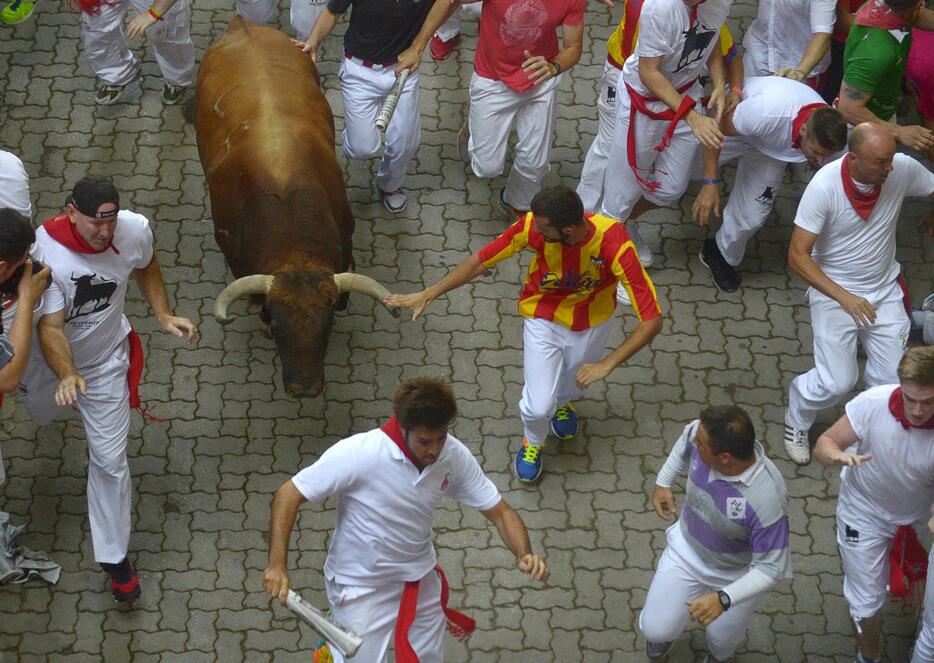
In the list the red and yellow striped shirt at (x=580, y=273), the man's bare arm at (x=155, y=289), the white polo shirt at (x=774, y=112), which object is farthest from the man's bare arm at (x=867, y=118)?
the man's bare arm at (x=155, y=289)

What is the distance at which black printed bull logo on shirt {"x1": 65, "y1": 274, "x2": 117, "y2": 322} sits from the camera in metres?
7.36

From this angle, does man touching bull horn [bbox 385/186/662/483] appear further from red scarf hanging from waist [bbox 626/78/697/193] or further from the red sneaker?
the red sneaker

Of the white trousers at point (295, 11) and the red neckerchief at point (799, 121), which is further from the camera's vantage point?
the white trousers at point (295, 11)

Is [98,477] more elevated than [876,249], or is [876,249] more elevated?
[876,249]

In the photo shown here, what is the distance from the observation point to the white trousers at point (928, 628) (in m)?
6.98

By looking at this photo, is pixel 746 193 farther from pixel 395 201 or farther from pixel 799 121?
pixel 395 201

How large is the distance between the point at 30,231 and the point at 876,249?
4.82 meters

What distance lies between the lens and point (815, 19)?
376 inches

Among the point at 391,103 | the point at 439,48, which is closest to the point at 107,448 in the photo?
the point at 391,103

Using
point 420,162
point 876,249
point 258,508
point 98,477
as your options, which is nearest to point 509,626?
point 258,508

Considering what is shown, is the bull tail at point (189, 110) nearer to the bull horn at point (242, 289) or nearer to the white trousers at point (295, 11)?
the white trousers at point (295, 11)

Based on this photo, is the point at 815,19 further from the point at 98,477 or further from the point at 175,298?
the point at 98,477

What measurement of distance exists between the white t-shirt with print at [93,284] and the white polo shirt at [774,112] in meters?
3.97

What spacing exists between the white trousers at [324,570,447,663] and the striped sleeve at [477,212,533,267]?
1.94 meters
